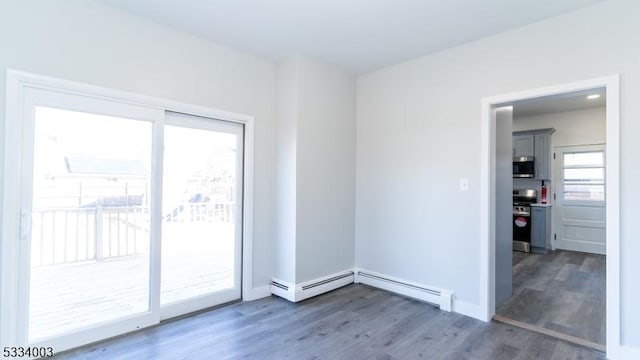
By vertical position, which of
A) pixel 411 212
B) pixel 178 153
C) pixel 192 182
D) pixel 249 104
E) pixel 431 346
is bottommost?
pixel 431 346

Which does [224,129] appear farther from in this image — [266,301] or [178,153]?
[266,301]

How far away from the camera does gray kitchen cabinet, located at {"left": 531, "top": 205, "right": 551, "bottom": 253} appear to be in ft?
19.9

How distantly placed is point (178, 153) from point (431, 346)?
2.92 m

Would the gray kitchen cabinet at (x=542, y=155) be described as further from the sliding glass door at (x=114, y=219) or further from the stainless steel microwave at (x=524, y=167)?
the sliding glass door at (x=114, y=219)

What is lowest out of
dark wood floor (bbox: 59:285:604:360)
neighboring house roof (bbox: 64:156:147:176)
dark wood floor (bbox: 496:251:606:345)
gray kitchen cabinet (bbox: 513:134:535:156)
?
dark wood floor (bbox: 59:285:604:360)

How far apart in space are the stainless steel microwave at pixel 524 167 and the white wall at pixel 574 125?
539mm

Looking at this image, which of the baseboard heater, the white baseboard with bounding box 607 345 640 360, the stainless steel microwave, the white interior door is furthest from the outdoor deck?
the white interior door

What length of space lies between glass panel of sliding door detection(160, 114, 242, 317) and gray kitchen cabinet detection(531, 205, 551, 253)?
5.76 metres

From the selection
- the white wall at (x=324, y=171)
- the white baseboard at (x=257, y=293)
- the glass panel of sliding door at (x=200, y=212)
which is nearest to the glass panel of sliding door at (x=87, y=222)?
the glass panel of sliding door at (x=200, y=212)

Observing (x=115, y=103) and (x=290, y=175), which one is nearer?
(x=115, y=103)

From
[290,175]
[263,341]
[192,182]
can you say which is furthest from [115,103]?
[263,341]

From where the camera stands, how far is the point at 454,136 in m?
3.35

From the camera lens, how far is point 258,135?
3.68 m

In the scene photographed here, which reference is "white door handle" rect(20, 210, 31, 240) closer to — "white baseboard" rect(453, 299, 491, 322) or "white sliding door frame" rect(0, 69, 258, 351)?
"white sliding door frame" rect(0, 69, 258, 351)
